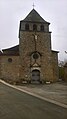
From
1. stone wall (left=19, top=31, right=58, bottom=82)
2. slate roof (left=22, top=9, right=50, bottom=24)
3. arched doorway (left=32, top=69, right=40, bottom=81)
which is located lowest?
arched doorway (left=32, top=69, right=40, bottom=81)

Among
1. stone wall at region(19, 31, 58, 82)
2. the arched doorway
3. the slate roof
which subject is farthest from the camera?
the slate roof

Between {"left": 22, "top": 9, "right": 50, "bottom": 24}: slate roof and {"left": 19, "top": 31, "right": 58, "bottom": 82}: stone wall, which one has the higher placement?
{"left": 22, "top": 9, "right": 50, "bottom": 24}: slate roof

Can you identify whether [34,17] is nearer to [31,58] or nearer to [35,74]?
[31,58]

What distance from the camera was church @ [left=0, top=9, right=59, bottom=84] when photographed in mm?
33906

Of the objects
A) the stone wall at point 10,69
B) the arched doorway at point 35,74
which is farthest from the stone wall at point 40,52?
the stone wall at point 10,69

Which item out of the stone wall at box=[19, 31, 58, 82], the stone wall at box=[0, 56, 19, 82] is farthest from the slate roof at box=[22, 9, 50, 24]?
the stone wall at box=[0, 56, 19, 82]

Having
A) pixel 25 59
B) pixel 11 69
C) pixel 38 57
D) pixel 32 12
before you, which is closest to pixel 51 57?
pixel 38 57

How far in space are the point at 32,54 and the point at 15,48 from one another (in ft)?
17.3

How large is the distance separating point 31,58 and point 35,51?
1.29m

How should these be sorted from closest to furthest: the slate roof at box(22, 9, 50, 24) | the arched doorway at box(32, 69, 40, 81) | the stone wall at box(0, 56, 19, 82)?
the stone wall at box(0, 56, 19, 82) < the arched doorway at box(32, 69, 40, 81) < the slate roof at box(22, 9, 50, 24)

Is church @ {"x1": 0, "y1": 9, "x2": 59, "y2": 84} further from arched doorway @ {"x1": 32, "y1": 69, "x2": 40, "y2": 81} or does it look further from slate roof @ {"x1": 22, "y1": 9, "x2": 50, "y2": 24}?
slate roof @ {"x1": 22, "y1": 9, "x2": 50, "y2": 24}

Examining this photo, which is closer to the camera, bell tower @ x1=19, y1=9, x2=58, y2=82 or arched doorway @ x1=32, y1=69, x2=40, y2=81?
bell tower @ x1=19, y1=9, x2=58, y2=82

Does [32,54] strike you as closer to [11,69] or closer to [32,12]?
[11,69]

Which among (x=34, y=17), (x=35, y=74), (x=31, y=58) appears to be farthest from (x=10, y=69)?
(x=34, y=17)
